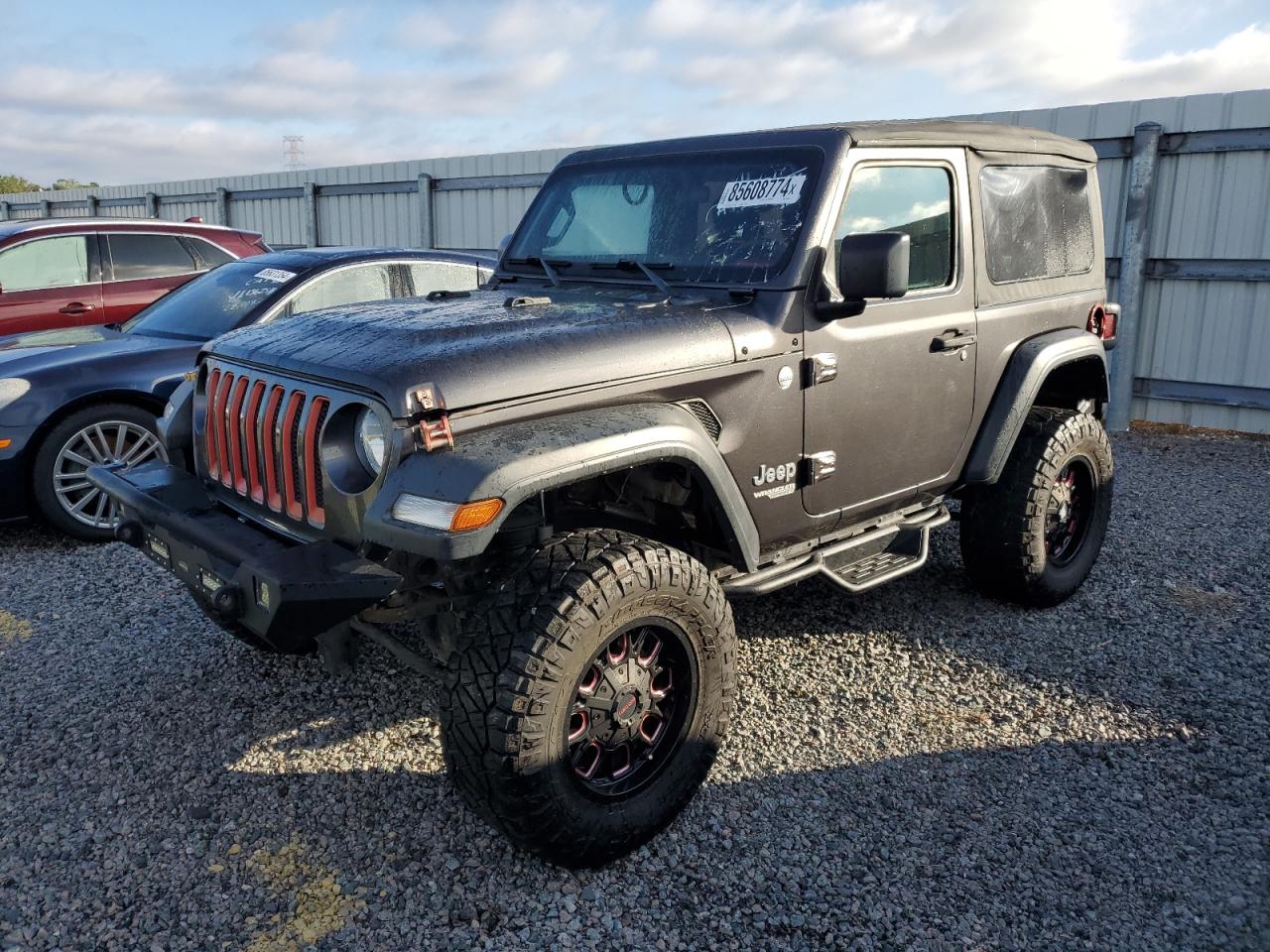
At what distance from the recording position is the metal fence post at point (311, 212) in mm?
14328

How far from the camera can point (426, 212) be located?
12828 mm

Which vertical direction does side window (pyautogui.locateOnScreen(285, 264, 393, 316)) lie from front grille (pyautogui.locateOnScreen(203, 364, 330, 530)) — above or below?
above

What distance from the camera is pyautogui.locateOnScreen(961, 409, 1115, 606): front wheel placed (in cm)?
433

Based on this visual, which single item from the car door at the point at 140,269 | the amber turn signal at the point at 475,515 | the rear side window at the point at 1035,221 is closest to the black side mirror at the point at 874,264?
the rear side window at the point at 1035,221

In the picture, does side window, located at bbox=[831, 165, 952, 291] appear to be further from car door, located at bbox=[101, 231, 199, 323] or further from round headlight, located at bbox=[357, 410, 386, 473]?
car door, located at bbox=[101, 231, 199, 323]

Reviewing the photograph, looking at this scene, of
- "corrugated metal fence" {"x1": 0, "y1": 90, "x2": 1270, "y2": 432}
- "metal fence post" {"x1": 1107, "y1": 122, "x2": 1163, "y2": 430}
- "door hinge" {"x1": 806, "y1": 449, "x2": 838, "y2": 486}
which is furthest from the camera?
"metal fence post" {"x1": 1107, "y1": 122, "x2": 1163, "y2": 430}

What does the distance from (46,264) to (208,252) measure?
112 centimetres

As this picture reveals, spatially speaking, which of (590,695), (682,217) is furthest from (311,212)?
(590,695)

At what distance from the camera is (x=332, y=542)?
2707mm

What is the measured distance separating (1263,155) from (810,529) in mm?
6902

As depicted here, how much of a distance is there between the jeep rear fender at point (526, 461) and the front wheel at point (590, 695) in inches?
9.7

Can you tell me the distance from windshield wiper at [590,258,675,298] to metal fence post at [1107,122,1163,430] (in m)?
6.07

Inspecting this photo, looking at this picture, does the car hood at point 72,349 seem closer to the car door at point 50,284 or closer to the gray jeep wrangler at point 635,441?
the car door at point 50,284

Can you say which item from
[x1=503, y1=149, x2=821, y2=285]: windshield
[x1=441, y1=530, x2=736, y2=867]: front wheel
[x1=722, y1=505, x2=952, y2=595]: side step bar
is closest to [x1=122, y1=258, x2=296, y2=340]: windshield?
[x1=503, y1=149, x2=821, y2=285]: windshield
